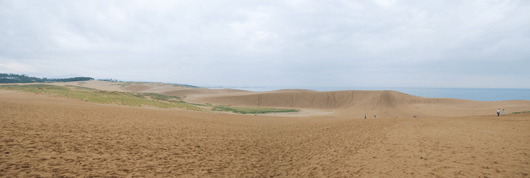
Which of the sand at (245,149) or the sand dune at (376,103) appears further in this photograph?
the sand dune at (376,103)

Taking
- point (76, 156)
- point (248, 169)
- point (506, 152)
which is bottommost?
point (248, 169)

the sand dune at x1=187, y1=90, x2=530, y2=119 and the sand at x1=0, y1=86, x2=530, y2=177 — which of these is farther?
the sand dune at x1=187, y1=90, x2=530, y2=119

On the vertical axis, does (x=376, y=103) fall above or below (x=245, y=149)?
above

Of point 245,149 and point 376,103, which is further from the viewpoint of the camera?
point 376,103

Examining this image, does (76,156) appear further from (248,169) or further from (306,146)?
(306,146)

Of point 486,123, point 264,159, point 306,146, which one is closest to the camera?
point 264,159

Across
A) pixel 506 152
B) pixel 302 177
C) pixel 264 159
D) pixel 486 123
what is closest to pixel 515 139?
pixel 506 152

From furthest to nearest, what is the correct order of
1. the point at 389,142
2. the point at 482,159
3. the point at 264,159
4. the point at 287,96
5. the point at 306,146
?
the point at 287,96 < the point at 306,146 < the point at 389,142 < the point at 264,159 < the point at 482,159

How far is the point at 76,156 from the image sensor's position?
294 inches

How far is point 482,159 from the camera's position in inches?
292

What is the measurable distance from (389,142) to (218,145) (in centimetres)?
904

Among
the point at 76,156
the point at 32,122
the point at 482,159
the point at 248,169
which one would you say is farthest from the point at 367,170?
the point at 32,122

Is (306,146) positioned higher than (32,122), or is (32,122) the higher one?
(32,122)

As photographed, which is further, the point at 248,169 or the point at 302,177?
the point at 248,169
